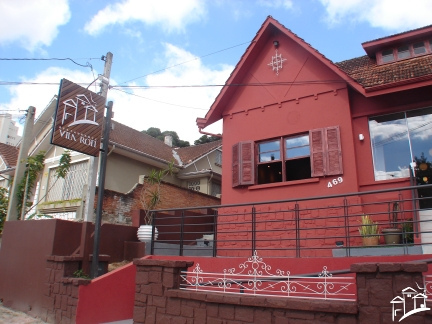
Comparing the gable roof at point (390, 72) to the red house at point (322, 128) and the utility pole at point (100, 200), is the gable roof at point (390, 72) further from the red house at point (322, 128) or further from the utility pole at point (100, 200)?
the utility pole at point (100, 200)

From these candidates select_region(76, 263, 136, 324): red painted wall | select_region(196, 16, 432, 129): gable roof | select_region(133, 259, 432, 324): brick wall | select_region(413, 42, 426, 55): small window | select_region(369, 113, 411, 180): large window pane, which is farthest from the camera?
select_region(413, 42, 426, 55): small window

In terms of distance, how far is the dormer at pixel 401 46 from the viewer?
10.2m

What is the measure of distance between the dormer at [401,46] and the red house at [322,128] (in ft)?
0.08

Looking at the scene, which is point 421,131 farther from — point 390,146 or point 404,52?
point 404,52

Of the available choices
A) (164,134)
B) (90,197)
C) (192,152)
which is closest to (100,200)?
(90,197)

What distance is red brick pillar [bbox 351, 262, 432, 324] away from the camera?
11.4 ft

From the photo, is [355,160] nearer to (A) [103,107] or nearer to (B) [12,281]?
(A) [103,107]

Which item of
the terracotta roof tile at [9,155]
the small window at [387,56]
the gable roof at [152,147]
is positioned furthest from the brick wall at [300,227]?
the terracotta roof tile at [9,155]

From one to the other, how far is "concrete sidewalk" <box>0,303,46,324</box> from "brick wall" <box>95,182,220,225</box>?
4492mm

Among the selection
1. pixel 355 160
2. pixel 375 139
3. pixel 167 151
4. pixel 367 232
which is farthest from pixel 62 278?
pixel 167 151

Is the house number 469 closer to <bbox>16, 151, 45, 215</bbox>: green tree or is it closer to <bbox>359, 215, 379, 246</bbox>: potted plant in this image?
<bbox>359, 215, 379, 246</bbox>: potted plant

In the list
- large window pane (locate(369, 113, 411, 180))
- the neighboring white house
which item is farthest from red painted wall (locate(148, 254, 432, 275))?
the neighboring white house

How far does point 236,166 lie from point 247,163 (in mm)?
340

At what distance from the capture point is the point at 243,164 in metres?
10.4
